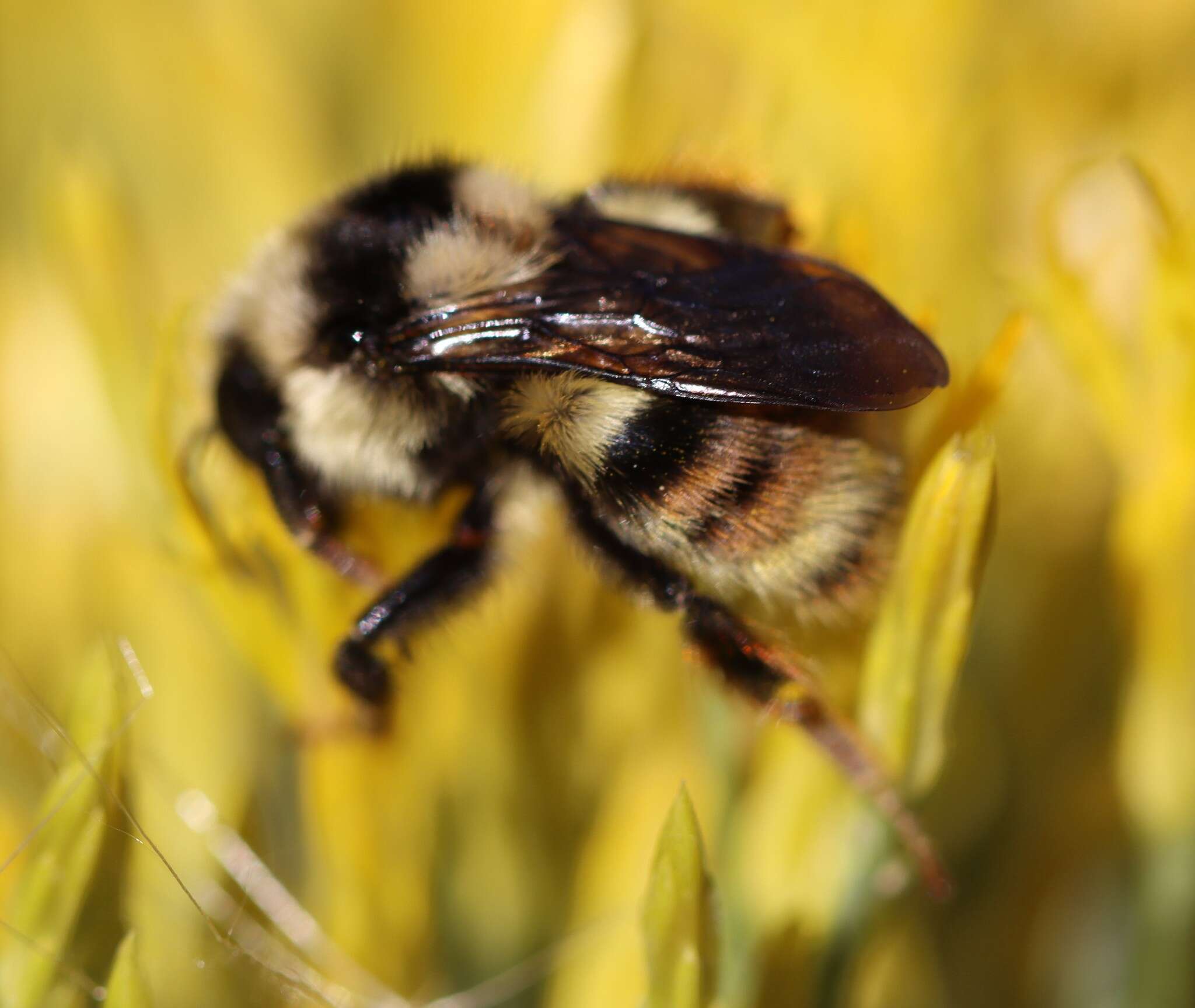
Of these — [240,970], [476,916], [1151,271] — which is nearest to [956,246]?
[1151,271]

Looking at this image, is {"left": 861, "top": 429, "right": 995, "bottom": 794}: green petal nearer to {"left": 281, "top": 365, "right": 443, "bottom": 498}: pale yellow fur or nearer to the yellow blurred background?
the yellow blurred background

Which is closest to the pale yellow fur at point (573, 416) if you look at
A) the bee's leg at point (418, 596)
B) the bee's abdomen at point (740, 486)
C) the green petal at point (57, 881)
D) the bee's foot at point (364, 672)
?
the bee's abdomen at point (740, 486)

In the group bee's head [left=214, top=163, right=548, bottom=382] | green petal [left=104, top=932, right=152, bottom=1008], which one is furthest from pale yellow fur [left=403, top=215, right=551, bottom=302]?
green petal [left=104, top=932, right=152, bottom=1008]

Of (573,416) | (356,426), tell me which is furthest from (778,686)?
(356,426)

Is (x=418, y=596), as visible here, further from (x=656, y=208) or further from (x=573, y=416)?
(x=656, y=208)

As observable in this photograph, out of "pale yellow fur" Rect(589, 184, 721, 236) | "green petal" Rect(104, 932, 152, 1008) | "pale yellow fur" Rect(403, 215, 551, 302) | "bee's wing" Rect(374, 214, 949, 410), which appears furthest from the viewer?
"pale yellow fur" Rect(589, 184, 721, 236)
